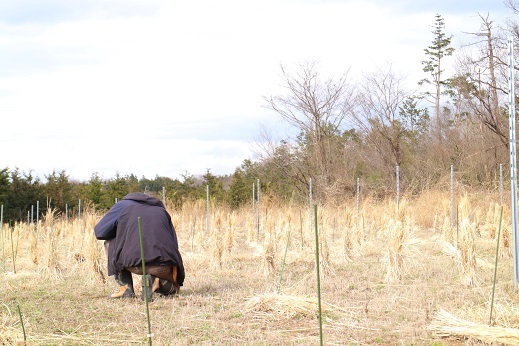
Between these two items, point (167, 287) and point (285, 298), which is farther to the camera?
point (167, 287)

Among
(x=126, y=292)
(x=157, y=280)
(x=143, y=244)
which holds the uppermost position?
(x=143, y=244)

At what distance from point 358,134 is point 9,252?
16.9 metres

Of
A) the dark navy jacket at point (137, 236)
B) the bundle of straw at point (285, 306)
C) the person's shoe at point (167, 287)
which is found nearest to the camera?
Result: the bundle of straw at point (285, 306)

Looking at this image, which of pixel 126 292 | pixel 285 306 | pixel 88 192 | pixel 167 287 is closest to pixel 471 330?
pixel 285 306

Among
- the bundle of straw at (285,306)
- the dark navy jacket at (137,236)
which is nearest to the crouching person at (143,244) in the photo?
the dark navy jacket at (137,236)

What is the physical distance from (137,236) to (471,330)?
338cm

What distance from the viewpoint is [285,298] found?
594cm

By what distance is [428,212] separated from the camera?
55.6 ft

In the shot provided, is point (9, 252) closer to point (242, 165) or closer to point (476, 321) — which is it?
point (476, 321)

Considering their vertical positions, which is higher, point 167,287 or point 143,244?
point 143,244

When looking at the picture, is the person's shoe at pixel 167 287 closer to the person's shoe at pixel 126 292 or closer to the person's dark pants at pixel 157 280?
the person's dark pants at pixel 157 280

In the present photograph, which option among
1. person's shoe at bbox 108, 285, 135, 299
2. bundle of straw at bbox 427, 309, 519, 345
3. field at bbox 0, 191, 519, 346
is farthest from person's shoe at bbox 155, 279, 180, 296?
bundle of straw at bbox 427, 309, 519, 345

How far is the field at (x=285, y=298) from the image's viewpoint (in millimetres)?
5117

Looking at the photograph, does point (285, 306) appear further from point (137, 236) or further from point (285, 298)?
point (137, 236)
